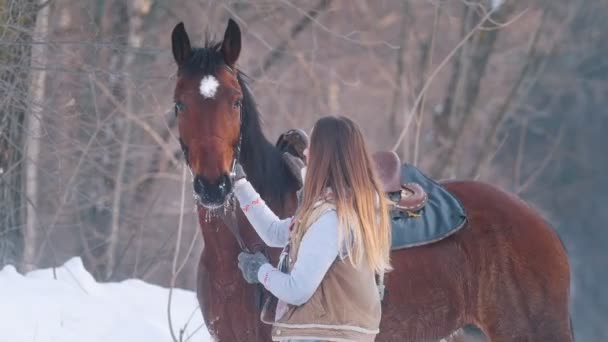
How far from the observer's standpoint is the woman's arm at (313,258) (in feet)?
11.5

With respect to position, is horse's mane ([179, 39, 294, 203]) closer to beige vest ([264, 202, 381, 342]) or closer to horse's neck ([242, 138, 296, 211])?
horse's neck ([242, 138, 296, 211])

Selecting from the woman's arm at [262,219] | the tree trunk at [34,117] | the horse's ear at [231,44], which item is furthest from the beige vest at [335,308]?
the tree trunk at [34,117]

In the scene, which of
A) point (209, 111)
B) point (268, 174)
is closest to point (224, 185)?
point (209, 111)

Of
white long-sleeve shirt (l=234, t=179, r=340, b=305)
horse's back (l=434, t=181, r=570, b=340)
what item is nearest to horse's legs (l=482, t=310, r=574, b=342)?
horse's back (l=434, t=181, r=570, b=340)

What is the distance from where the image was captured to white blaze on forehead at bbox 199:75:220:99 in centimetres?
434

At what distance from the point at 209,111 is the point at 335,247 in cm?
110

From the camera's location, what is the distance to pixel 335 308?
3.59m

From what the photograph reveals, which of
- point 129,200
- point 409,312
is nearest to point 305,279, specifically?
point 409,312

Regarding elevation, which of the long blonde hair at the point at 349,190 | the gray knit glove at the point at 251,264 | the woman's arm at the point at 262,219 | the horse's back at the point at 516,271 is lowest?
the horse's back at the point at 516,271

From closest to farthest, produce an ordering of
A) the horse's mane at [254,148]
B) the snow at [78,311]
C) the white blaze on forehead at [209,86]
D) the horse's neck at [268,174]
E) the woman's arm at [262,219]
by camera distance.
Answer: the woman's arm at [262,219] → the white blaze on forehead at [209,86] → the horse's mane at [254,148] → the horse's neck at [268,174] → the snow at [78,311]

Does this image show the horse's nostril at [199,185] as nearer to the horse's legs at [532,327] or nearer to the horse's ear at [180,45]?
the horse's ear at [180,45]

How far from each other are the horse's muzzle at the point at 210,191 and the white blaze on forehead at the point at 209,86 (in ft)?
1.39

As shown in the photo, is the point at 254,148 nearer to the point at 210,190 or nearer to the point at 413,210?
the point at 210,190

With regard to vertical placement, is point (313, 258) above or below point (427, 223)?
above
